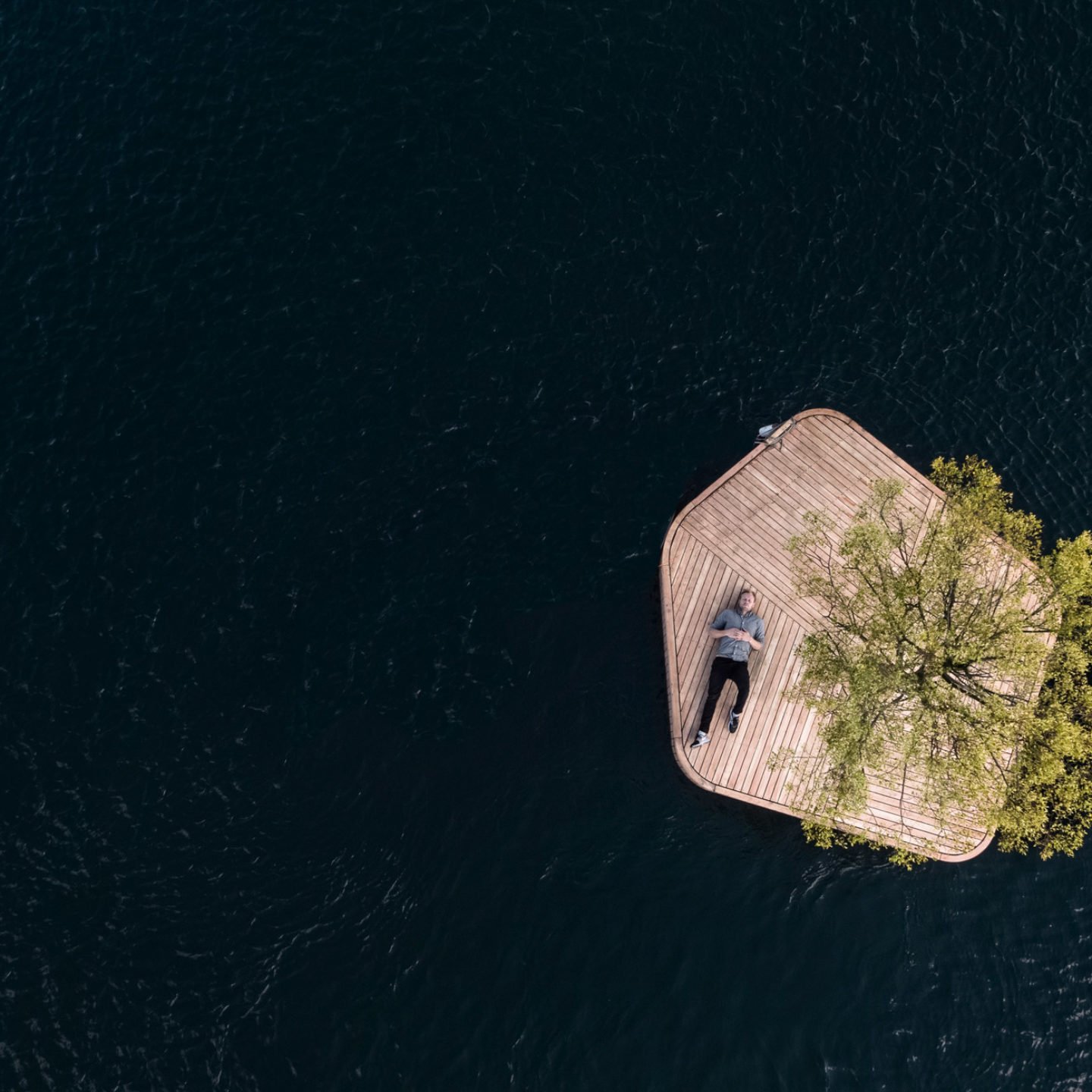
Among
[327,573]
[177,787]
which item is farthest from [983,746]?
[177,787]

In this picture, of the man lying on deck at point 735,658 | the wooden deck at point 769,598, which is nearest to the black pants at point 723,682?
the man lying on deck at point 735,658

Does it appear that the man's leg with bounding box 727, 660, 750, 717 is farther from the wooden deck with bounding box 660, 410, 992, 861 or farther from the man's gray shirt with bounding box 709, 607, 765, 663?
the wooden deck with bounding box 660, 410, 992, 861

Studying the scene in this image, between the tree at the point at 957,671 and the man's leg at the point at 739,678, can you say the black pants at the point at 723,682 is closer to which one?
the man's leg at the point at 739,678

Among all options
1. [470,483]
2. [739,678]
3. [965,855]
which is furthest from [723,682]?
[470,483]

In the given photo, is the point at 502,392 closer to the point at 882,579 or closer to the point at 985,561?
the point at 882,579

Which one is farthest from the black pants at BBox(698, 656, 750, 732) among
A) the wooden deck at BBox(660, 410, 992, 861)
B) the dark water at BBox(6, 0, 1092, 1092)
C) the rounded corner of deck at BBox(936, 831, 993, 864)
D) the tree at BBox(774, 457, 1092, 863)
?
the rounded corner of deck at BBox(936, 831, 993, 864)

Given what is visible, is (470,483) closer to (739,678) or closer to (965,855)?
(739,678)
